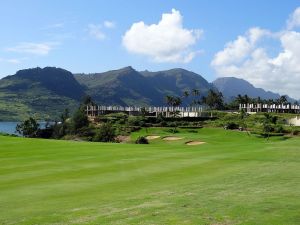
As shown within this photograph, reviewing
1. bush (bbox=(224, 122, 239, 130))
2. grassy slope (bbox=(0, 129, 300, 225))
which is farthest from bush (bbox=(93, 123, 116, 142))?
grassy slope (bbox=(0, 129, 300, 225))

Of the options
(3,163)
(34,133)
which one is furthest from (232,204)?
(34,133)

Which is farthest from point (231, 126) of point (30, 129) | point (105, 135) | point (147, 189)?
point (147, 189)

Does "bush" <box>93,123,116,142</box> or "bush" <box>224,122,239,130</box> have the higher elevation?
"bush" <box>224,122,239,130</box>

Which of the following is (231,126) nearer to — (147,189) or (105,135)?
(105,135)

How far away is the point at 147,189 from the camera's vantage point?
24.7 metres

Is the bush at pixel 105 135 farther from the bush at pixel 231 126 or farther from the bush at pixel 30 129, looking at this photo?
the bush at pixel 30 129

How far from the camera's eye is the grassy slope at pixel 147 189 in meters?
17.4

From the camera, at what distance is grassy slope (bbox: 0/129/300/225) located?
17.4 m

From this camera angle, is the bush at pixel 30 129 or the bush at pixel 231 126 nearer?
the bush at pixel 231 126

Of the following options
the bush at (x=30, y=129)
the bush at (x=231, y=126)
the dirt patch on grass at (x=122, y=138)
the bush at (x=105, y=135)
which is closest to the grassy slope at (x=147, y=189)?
the dirt patch on grass at (x=122, y=138)

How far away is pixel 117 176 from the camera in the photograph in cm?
2970

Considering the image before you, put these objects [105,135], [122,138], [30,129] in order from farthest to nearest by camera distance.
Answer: [30,129], [122,138], [105,135]

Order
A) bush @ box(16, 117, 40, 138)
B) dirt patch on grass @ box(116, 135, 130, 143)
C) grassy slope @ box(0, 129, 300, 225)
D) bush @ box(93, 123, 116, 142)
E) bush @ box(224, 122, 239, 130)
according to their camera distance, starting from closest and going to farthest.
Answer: grassy slope @ box(0, 129, 300, 225) < dirt patch on grass @ box(116, 135, 130, 143) < bush @ box(93, 123, 116, 142) < bush @ box(224, 122, 239, 130) < bush @ box(16, 117, 40, 138)

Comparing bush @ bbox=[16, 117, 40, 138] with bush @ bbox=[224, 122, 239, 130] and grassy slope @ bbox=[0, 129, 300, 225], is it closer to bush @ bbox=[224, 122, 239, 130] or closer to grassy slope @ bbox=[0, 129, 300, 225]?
bush @ bbox=[224, 122, 239, 130]
